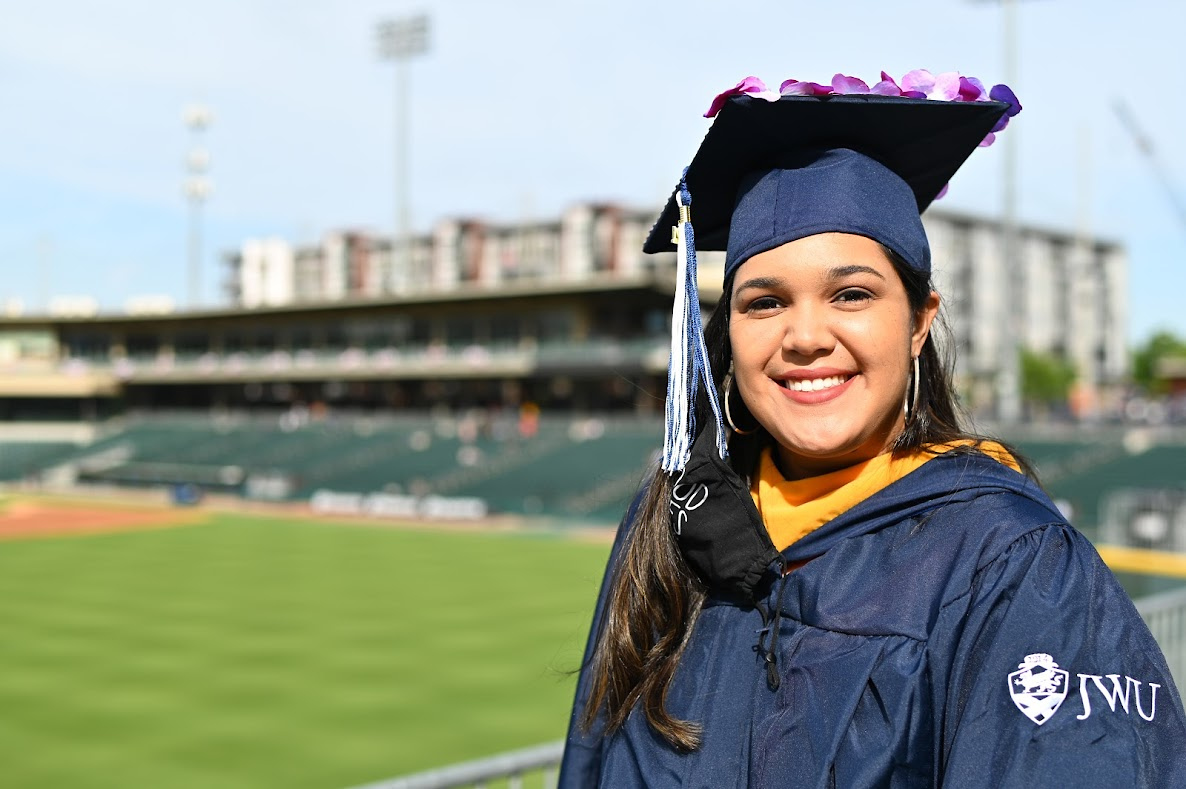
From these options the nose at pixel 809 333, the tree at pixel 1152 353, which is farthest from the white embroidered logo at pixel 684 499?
the tree at pixel 1152 353

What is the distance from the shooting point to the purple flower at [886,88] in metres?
1.86

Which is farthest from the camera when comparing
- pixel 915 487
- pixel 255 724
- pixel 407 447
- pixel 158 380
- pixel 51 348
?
pixel 51 348

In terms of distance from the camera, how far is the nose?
178 centimetres

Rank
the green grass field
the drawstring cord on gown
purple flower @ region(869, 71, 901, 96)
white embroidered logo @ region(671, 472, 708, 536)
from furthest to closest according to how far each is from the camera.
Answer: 1. the green grass field
2. white embroidered logo @ region(671, 472, 708, 536)
3. purple flower @ region(869, 71, 901, 96)
4. the drawstring cord on gown

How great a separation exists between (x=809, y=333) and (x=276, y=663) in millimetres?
11828

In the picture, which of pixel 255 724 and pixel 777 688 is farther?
pixel 255 724

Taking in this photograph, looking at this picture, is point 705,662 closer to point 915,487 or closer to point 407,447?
point 915,487

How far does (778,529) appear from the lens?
1905 millimetres

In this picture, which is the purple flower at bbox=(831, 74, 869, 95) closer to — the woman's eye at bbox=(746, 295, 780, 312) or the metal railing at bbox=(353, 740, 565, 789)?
the woman's eye at bbox=(746, 295, 780, 312)

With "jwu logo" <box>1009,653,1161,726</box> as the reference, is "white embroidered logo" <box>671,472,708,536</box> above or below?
above

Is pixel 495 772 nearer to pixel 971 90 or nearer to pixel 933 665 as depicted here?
pixel 933 665

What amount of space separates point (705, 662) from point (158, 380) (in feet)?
200

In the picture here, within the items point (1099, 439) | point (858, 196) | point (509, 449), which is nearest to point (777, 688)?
point (858, 196)

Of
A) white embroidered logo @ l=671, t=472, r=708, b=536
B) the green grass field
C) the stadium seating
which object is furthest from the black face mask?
the stadium seating
